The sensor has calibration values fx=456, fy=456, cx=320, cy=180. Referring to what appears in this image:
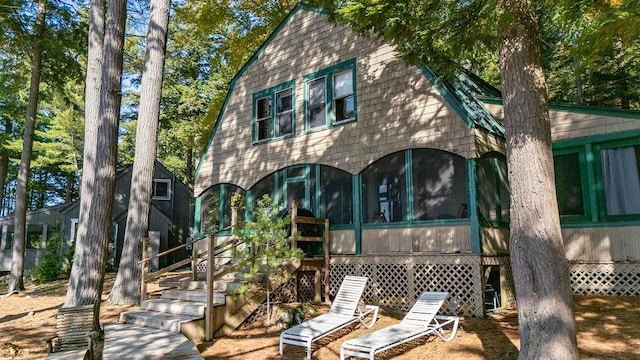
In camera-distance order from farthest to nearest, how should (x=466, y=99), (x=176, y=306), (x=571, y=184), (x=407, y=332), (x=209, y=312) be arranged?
(x=571, y=184) < (x=466, y=99) < (x=176, y=306) < (x=209, y=312) < (x=407, y=332)

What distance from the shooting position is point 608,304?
28.0 feet

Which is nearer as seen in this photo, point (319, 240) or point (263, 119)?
point (319, 240)

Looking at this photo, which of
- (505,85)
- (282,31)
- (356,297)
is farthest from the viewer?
(282,31)

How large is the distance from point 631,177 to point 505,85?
18.3ft

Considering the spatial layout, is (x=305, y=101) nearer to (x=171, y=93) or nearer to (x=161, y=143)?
(x=171, y=93)

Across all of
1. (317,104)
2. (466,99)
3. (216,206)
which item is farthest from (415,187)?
(216,206)

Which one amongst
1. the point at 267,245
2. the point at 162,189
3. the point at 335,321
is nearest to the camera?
the point at 335,321

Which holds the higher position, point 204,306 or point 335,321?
point 204,306

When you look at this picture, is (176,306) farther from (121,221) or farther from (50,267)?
(121,221)

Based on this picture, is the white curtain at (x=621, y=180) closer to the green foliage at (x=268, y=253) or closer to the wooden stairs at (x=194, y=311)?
the green foliage at (x=268, y=253)

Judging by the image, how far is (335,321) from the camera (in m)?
7.84

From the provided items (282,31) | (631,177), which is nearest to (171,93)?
(282,31)

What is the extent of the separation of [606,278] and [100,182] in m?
10.3

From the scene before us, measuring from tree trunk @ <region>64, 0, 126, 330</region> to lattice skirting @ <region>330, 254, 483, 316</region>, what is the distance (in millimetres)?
5189
